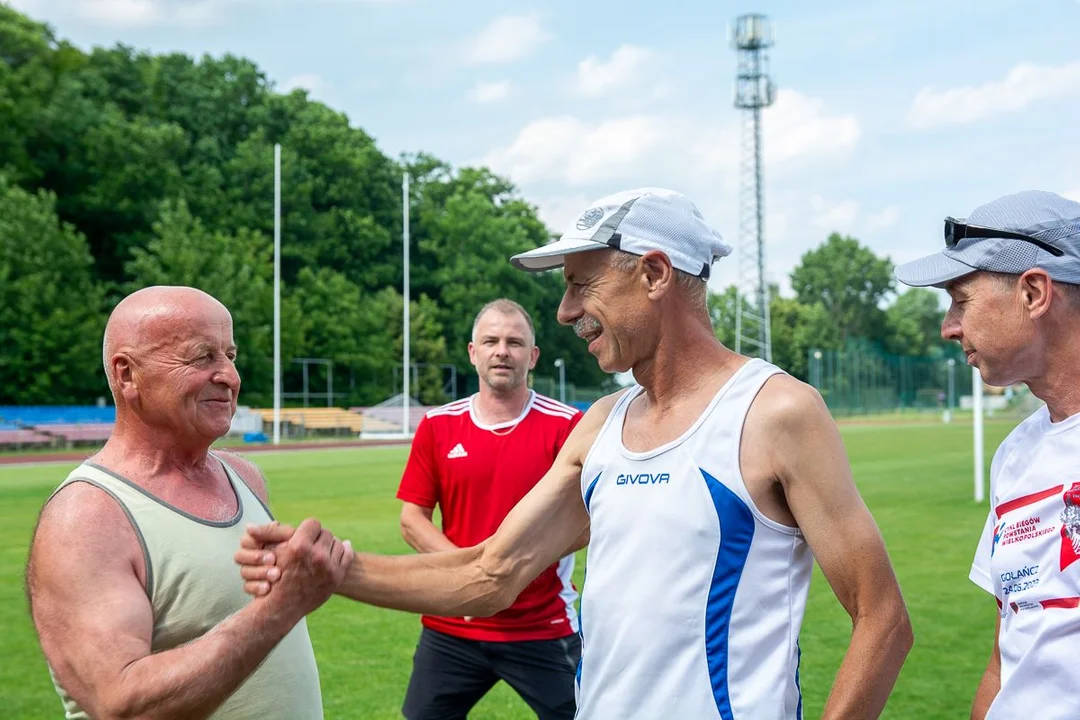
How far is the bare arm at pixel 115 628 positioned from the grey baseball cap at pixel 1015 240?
2.06 metres

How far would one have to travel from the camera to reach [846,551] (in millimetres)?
2820

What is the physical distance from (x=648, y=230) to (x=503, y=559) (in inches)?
45.8

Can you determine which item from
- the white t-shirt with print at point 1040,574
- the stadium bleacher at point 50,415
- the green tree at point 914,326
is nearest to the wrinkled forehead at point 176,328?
the white t-shirt with print at point 1040,574

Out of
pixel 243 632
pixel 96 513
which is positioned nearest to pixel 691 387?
pixel 243 632

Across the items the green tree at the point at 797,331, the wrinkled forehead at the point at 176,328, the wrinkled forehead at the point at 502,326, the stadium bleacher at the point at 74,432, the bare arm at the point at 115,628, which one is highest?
the green tree at the point at 797,331

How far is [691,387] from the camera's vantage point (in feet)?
10.5

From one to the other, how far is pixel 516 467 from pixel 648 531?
3252 millimetres

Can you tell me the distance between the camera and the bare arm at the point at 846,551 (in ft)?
9.18

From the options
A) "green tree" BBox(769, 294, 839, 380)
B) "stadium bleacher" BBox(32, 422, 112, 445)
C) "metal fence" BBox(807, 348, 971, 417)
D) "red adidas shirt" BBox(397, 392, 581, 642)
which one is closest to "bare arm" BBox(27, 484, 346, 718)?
"red adidas shirt" BBox(397, 392, 581, 642)

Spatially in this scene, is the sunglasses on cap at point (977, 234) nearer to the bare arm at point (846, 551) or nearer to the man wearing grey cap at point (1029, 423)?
the man wearing grey cap at point (1029, 423)

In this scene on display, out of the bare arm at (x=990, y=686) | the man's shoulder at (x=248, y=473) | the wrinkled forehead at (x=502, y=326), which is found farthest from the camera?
the wrinkled forehead at (x=502, y=326)

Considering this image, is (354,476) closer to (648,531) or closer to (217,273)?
(648,531)

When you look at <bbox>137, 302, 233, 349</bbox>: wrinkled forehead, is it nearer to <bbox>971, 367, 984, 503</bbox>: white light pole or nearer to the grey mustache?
the grey mustache

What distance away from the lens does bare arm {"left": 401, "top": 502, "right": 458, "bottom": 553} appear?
6105 mm
